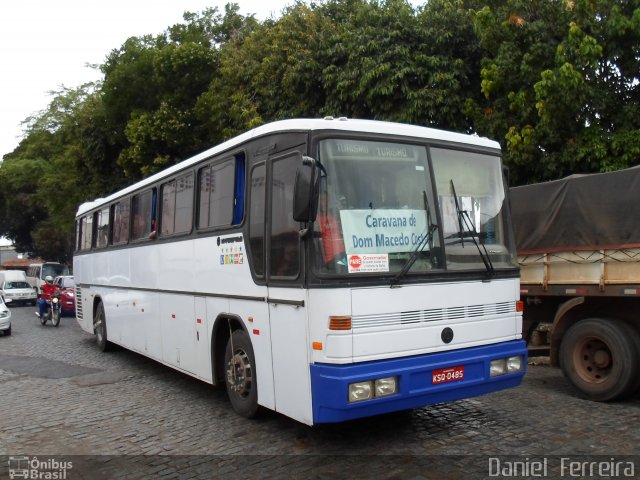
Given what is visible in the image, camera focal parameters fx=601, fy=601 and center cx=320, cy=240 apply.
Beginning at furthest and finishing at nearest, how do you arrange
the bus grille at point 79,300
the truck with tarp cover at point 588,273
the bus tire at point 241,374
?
the bus grille at point 79,300 < the truck with tarp cover at point 588,273 < the bus tire at point 241,374

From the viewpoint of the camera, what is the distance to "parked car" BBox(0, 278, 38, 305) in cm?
3153

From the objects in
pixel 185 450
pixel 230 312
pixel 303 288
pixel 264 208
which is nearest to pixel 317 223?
pixel 303 288

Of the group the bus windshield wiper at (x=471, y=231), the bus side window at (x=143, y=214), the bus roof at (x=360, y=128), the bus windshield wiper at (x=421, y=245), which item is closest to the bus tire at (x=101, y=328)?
the bus side window at (x=143, y=214)

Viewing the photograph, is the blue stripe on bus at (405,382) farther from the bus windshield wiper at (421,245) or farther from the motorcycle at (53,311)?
the motorcycle at (53,311)

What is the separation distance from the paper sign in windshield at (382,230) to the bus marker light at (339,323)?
0.54 metres

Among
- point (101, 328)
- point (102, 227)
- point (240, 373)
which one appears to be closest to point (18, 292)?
point (101, 328)

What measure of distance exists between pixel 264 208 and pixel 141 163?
15.5m

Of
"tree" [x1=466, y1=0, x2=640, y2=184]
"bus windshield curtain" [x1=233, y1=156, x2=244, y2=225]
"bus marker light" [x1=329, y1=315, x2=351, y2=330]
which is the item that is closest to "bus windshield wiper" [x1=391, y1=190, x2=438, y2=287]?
→ "bus marker light" [x1=329, y1=315, x2=351, y2=330]

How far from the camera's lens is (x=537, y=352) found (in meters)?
7.94

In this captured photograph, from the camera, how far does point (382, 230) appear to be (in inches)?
201

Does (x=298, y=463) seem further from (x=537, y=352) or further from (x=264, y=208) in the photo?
(x=537, y=352)

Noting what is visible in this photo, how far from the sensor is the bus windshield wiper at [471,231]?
553cm

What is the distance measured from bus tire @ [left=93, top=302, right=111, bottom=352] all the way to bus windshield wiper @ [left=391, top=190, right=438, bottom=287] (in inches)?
329

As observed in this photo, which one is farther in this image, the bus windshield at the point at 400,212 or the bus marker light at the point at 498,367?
the bus marker light at the point at 498,367
